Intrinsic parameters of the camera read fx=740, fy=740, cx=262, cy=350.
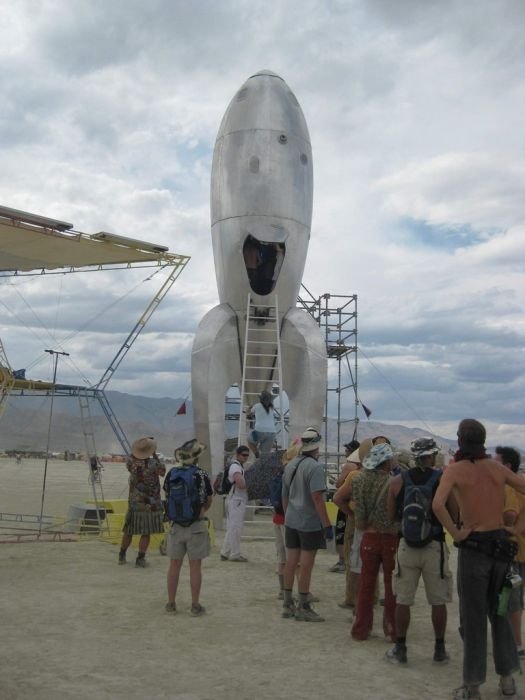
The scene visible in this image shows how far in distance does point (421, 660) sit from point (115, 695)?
88.4 inches

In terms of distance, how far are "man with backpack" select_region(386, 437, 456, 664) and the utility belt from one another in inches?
26.4

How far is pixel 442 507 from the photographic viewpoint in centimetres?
461

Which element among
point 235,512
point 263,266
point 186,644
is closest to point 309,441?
point 186,644

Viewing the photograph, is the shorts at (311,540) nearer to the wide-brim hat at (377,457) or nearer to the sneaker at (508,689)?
the wide-brim hat at (377,457)

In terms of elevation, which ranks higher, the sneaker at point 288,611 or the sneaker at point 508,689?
the sneaker at point 288,611

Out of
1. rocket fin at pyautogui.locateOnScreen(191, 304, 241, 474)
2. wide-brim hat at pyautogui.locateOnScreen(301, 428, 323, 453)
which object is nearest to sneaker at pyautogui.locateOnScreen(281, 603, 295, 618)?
wide-brim hat at pyautogui.locateOnScreen(301, 428, 323, 453)

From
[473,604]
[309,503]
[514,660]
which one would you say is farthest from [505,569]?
[309,503]

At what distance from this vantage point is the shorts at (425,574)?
5219mm

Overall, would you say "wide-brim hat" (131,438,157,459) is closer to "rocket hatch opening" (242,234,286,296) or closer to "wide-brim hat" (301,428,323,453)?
"wide-brim hat" (301,428,323,453)

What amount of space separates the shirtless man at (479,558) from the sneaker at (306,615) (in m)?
2.09

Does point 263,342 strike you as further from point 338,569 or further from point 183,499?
point 183,499

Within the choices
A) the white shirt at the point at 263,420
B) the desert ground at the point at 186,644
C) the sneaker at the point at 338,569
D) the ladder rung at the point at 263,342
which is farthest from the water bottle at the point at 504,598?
the ladder rung at the point at 263,342

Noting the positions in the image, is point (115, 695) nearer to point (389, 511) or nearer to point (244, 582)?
point (389, 511)

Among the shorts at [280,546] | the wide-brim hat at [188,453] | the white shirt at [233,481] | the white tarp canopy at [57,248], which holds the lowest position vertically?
the shorts at [280,546]
